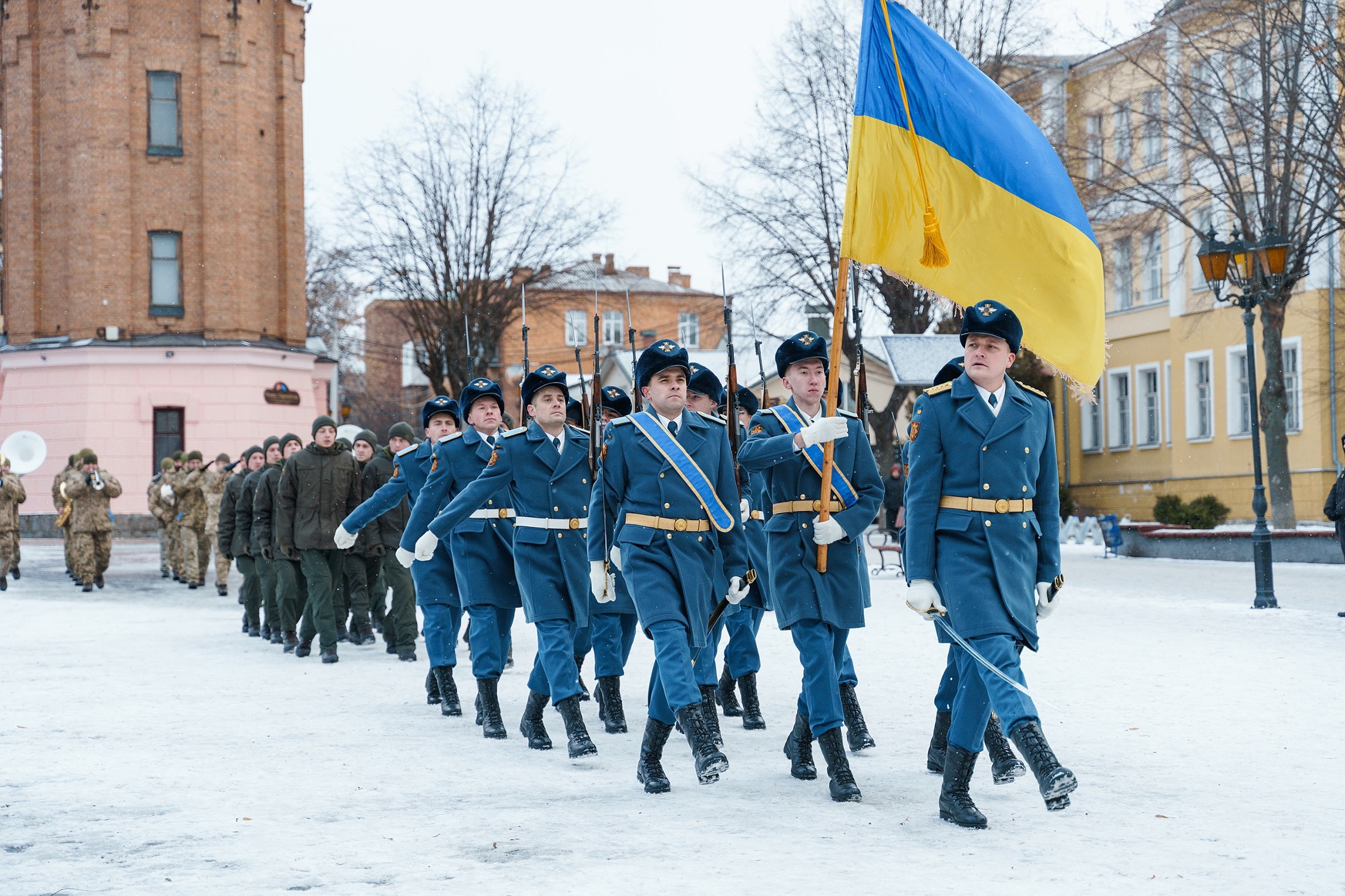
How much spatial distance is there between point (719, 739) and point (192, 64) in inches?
1343

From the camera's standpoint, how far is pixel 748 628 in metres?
9.64

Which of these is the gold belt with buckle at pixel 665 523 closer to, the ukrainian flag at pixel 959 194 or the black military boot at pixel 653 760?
the black military boot at pixel 653 760

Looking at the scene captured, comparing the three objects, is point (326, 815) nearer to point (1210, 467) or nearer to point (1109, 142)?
point (1109, 142)

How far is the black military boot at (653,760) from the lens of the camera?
7195mm

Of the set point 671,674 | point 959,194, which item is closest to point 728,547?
point 671,674

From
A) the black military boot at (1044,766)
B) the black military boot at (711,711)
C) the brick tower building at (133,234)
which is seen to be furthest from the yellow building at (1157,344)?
the black military boot at (1044,766)

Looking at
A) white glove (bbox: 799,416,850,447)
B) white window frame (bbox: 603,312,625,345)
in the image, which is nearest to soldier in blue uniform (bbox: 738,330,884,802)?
white glove (bbox: 799,416,850,447)

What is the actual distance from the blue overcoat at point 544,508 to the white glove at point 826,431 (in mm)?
2261

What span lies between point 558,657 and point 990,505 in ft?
10.1

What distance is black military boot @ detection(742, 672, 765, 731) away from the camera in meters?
9.29

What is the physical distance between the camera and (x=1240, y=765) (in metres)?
7.57

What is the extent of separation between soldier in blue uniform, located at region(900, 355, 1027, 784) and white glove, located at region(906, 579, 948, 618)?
0.07m

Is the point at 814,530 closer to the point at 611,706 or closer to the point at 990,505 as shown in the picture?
the point at 990,505

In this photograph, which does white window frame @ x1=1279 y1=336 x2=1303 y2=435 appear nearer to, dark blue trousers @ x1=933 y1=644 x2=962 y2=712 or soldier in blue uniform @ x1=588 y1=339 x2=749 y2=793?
dark blue trousers @ x1=933 y1=644 x2=962 y2=712
